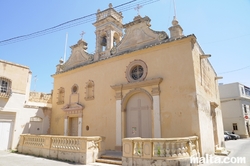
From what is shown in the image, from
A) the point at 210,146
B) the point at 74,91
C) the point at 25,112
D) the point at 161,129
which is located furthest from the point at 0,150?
the point at 210,146

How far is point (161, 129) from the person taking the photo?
10.2m

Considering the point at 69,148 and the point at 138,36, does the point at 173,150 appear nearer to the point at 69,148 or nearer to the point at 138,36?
the point at 69,148

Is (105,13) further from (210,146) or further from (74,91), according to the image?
(210,146)

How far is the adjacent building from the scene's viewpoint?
28642mm

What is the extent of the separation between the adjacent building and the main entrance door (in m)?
23.9

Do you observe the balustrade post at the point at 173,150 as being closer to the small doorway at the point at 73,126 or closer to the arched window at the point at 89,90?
the arched window at the point at 89,90

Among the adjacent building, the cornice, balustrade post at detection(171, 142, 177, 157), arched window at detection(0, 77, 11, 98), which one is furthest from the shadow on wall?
the adjacent building

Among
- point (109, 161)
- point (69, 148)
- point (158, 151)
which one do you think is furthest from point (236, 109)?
point (69, 148)

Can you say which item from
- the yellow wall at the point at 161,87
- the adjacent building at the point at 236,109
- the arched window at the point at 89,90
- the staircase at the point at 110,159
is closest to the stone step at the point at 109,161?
the staircase at the point at 110,159

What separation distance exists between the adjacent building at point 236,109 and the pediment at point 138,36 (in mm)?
24177

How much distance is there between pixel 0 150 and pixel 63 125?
445cm

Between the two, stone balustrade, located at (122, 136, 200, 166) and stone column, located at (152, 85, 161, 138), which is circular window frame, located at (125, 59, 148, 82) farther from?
stone balustrade, located at (122, 136, 200, 166)

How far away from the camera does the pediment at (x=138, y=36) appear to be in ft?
38.4

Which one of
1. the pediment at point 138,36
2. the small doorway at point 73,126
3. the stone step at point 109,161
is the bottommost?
the stone step at point 109,161
